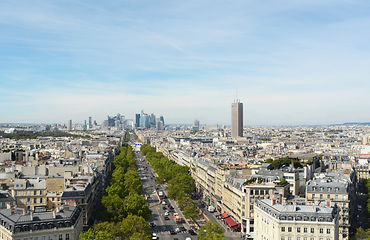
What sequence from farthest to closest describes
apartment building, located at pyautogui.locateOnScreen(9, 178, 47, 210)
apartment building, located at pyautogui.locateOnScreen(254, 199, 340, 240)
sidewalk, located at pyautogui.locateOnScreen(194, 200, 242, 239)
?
1. sidewalk, located at pyautogui.locateOnScreen(194, 200, 242, 239)
2. apartment building, located at pyautogui.locateOnScreen(9, 178, 47, 210)
3. apartment building, located at pyautogui.locateOnScreen(254, 199, 340, 240)

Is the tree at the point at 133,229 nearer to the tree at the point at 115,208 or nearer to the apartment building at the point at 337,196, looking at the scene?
the tree at the point at 115,208

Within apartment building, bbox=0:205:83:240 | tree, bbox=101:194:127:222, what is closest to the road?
tree, bbox=101:194:127:222

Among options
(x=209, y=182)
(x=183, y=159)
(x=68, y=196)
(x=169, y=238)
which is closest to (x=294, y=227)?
(x=169, y=238)

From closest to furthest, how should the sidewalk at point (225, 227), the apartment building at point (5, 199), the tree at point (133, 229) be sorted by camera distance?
1. the tree at point (133, 229)
2. the apartment building at point (5, 199)
3. the sidewalk at point (225, 227)

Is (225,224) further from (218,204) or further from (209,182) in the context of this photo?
(209,182)

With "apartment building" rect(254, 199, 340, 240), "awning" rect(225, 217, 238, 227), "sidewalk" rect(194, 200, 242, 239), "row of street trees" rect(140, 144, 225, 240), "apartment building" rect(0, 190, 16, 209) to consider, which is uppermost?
"apartment building" rect(0, 190, 16, 209)

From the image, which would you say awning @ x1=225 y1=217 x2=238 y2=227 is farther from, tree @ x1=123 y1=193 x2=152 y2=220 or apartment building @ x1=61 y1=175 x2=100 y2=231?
apartment building @ x1=61 y1=175 x2=100 y2=231

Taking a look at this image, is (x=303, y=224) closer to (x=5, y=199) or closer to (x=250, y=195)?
(x=250, y=195)

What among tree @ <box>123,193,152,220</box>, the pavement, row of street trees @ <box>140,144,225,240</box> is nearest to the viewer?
row of street trees @ <box>140,144,225,240</box>

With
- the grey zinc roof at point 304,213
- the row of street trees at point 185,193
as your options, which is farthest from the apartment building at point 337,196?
the row of street trees at point 185,193
